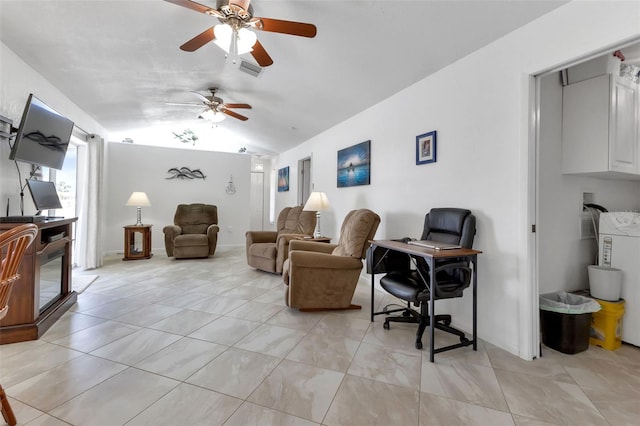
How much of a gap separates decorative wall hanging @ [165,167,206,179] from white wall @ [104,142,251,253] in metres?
0.07

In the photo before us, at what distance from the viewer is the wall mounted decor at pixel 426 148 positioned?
2.61m

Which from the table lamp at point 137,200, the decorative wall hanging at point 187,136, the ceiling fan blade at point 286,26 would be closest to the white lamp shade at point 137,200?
the table lamp at point 137,200

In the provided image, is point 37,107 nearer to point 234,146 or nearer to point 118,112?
point 118,112

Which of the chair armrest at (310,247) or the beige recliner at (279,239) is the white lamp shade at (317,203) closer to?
the beige recliner at (279,239)

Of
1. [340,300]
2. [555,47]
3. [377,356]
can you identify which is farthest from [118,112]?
[555,47]

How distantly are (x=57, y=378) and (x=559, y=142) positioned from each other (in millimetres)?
3957

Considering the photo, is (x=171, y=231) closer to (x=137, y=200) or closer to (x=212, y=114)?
(x=137, y=200)

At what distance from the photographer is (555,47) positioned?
1.77 meters

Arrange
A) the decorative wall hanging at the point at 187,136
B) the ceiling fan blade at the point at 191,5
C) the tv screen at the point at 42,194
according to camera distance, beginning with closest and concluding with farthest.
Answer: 1. the ceiling fan blade at the point at 191,5
2. the tv screen at the point at 42,194
3. the decorative wall hanging at the point at 187,136

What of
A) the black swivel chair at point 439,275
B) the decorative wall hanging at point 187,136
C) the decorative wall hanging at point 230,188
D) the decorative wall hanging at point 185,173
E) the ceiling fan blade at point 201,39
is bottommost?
the black swivel chair at point 439,275

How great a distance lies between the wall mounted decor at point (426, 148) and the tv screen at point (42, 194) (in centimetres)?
365

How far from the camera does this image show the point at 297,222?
180 inches

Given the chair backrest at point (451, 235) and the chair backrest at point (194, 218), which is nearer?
the chair backrest at point (451, 235)

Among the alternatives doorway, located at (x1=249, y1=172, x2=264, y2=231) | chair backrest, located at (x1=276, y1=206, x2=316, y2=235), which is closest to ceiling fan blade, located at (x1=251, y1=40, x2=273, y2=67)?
chair backrest, located at (x1=276, y1=206, x2=316, y2=235)
